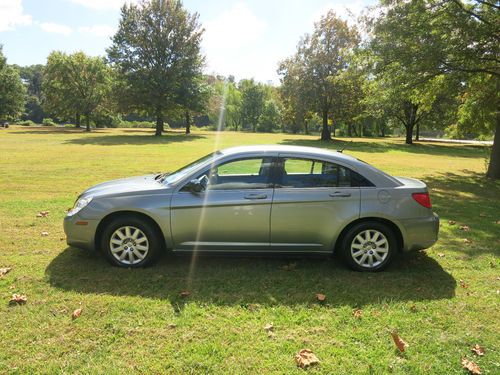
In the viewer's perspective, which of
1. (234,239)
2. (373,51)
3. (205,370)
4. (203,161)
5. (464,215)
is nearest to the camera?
(205,370)

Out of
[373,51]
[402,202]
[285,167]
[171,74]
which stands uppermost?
[171,74]

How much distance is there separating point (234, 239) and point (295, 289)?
998 mm

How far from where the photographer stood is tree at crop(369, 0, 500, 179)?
11461 millimetres

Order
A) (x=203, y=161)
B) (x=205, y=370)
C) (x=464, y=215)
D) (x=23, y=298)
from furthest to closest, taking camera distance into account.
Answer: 1. (x=464, y=215)
2. (x=203, y=161)
3. (x=23, y=298)
4. (x=205, y=370)

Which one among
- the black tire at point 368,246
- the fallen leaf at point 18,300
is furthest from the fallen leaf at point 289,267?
the fallen leaf at point 18,300

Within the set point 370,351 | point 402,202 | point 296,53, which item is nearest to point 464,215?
point 402,202

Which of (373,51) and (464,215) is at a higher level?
(373,51)

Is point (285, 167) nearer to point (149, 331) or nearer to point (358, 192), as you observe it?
point (358, 192)

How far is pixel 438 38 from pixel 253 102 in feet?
264

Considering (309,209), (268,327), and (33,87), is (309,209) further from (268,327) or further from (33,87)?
(33,87)

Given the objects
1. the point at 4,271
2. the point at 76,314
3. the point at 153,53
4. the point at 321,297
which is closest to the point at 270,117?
the point at 153,53

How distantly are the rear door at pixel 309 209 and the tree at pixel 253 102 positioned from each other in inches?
3369

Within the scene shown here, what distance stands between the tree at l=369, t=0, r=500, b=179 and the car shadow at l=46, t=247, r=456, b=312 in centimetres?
869

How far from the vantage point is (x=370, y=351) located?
332 cm
